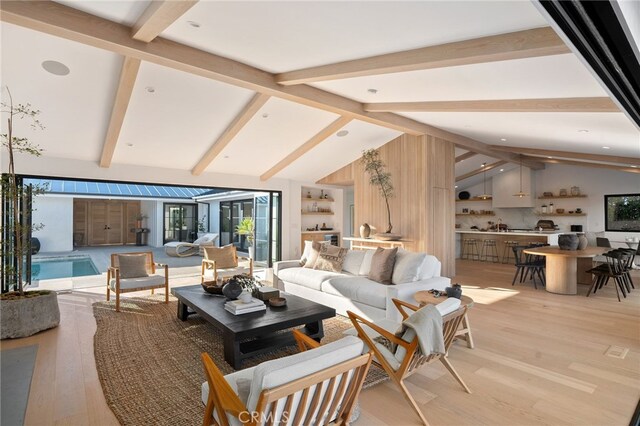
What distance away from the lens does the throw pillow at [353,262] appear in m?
5.37

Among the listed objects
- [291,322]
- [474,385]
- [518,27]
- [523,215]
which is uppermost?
[518,27]

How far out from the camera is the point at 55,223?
1173 cm

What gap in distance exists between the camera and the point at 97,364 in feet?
10.7

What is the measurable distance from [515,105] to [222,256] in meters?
5.41

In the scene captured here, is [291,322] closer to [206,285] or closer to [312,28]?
[206,285]

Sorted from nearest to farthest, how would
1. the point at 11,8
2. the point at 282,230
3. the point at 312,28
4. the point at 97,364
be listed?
1. the point at 11,8
2. the point at 312,28
3. the point at 97,364
4. the point at 282,230

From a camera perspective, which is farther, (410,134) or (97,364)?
(410,134)

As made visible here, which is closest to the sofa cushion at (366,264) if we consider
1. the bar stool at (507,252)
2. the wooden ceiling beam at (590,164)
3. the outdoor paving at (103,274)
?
the outdoor paving at (103,274)

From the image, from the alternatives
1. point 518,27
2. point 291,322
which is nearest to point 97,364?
point 291,322

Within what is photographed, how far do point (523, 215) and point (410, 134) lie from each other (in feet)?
21.0

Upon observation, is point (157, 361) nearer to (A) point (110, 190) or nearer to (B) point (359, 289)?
(B) point (359, 289)

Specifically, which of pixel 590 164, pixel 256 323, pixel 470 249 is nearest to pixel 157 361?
pixel 256 323

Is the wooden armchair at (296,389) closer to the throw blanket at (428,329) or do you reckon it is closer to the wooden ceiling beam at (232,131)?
the throw blanket at (428,329)

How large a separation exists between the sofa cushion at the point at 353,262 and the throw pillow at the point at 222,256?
7.87 feet
